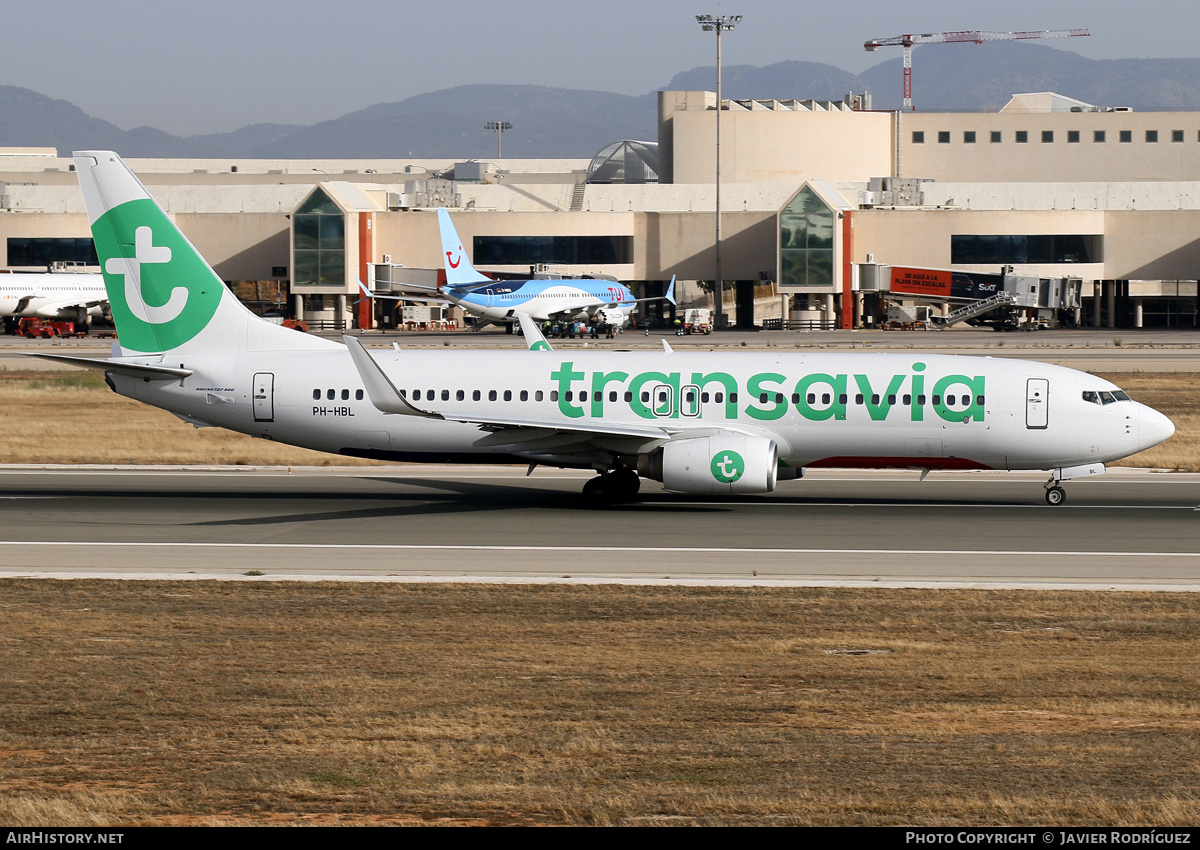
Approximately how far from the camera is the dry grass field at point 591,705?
11773 mm

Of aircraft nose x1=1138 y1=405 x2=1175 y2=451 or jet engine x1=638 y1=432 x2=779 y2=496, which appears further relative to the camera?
aircraft nose x1=1138 y1=405 x2=1175 y2=451

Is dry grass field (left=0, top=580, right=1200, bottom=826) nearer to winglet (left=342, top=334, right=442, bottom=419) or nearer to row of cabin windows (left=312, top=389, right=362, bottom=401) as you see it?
winglet (left=342, top=334, right=442, bottom=419)

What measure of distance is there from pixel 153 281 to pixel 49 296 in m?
81.1

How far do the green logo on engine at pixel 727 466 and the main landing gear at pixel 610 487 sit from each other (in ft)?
10.3

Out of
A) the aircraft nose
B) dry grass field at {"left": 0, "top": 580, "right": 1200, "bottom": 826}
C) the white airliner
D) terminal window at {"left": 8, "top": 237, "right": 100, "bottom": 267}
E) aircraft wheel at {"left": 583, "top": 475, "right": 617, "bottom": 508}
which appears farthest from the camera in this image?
terminal window at {"left": 8, "top": 237, "right": 100, "bottom": 267}

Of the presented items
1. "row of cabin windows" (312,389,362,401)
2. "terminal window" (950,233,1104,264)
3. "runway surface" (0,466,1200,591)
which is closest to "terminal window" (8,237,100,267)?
"terminal window" (950,233,1104,264)

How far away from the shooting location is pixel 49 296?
107875mm

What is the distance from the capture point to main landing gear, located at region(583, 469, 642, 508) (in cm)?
3284

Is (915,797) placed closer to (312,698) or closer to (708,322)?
(312,698)

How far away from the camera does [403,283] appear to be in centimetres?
12088

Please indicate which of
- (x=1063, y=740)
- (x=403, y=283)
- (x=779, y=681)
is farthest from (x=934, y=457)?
(x=403, y=283)

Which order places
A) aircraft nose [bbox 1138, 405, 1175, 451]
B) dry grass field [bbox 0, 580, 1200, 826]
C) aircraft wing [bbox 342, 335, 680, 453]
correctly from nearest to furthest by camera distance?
dry grass field [bbox 0, 580, 1200, 826], aircraft wing [bbox 342, 335, 680, 453], aircraft nose [bbox 1138, 405, 1175, 451]

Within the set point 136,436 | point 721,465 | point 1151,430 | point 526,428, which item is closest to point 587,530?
point 526,428

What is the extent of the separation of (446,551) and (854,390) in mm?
10457
